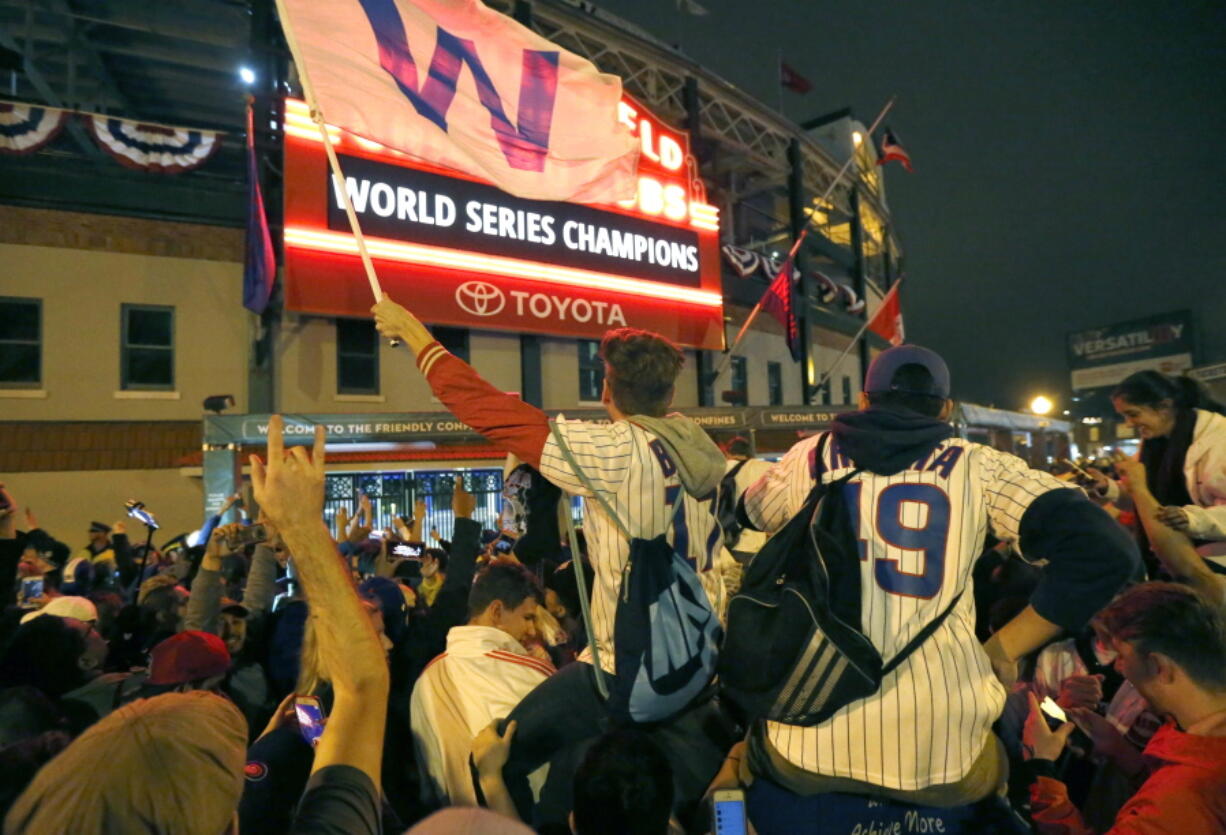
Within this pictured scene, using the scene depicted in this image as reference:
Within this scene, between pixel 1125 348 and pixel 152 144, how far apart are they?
6630 cm

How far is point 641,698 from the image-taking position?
2.31 meters

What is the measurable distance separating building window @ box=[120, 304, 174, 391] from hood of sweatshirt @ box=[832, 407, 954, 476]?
49.4ft

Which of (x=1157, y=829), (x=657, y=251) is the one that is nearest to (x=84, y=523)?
(x=657, y=251)

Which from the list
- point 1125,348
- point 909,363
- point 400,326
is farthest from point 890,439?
point 1125,348

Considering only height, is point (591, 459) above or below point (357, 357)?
below

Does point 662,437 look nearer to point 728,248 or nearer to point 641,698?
point 641,698

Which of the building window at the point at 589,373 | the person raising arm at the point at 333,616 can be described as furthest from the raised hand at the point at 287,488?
the building window at the point at 589,373

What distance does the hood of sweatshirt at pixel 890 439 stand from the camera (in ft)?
6.67

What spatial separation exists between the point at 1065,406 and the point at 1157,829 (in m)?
80.4

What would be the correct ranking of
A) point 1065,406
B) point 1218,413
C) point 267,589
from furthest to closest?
point 1065,406 < point 267,589 < point 1218,413

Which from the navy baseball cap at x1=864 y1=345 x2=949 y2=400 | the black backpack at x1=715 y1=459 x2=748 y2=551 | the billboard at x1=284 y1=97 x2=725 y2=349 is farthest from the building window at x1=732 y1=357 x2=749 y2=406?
the navy baseball cap at x1=864 y1=345 x2=949 y2=400

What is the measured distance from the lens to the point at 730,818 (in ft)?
6.68

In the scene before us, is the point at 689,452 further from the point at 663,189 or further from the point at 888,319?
the point at 888,319

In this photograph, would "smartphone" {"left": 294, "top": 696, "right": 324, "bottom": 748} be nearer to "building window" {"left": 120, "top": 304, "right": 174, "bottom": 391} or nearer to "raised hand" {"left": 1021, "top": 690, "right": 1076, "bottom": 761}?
"raised hand" {"left": 1021, "top": 690, "right": 1076, "bottom": 761}
